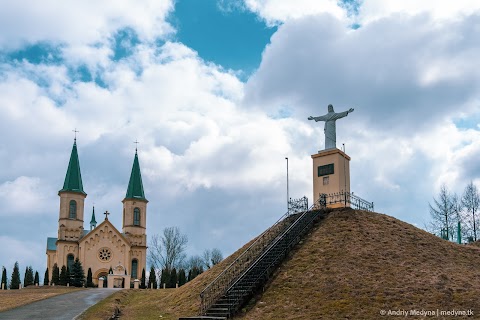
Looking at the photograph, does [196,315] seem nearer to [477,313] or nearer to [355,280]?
[355,280]

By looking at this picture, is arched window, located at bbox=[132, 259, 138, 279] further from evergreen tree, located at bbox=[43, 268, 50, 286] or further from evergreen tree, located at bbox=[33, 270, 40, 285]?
evergreen tree, located at bbox=[33, 270, 40, 285]

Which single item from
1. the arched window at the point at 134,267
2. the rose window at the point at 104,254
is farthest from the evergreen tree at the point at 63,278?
the arched window at the point at 134,267

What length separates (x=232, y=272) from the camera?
31422 millimetres

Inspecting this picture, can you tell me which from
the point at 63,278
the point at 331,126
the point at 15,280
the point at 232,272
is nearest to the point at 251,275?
the point at 232,272

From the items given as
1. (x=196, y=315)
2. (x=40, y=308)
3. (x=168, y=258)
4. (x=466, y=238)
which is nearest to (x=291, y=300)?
(x=196, y=315)

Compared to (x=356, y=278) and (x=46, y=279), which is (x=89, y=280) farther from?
(x=356, y=278)

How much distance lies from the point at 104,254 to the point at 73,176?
1161 cm

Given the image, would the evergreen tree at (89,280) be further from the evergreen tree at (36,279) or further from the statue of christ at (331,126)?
the statue of christ at (331,126)

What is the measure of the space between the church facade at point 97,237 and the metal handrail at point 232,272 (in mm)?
39582

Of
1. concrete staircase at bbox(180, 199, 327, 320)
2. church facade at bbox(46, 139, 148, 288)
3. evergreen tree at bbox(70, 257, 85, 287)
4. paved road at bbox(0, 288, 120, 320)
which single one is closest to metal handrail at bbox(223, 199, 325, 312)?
concrete staircase at bbox(180, 199, 327, 320)

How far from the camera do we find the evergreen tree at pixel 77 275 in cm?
6662

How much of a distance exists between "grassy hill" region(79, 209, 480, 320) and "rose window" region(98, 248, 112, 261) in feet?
126

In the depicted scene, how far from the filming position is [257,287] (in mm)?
27453

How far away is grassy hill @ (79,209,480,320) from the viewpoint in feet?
77.6
